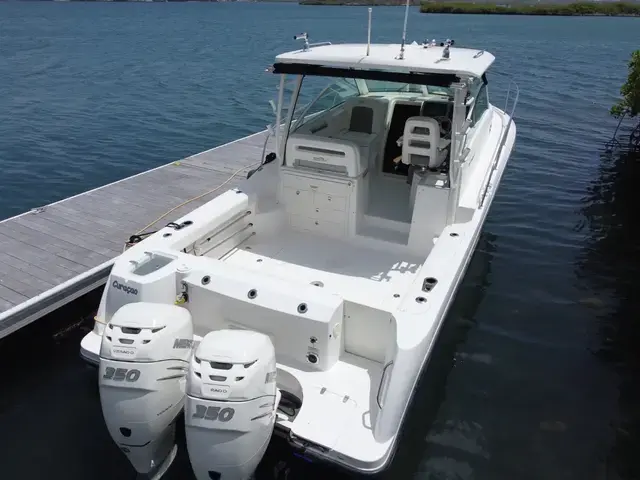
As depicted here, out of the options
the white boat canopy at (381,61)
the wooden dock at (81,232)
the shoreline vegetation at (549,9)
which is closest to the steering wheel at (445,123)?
the white boat canopy at (381,61)

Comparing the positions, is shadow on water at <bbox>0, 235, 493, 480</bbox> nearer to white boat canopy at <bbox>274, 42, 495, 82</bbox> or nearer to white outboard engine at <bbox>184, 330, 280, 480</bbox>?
white outboard engine at <bbox>184, 330, 280, 480</bbox>

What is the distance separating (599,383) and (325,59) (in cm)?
396

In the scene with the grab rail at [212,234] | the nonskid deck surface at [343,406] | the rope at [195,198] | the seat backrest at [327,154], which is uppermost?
the seat backrest at [327,154]

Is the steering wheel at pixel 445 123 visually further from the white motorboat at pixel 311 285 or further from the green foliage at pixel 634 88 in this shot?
the green foliage at pixel 634 88

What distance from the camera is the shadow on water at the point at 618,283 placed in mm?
4434

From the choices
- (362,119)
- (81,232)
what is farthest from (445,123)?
(81,232)

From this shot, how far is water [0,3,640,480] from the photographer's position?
→ 418cm

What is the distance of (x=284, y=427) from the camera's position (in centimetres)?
329

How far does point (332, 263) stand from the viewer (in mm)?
4910

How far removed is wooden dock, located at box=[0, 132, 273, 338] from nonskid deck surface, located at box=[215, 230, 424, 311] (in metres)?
1.74

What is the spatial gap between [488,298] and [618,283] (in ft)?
6.00

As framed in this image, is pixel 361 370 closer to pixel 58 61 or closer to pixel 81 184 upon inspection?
pixel 81 184

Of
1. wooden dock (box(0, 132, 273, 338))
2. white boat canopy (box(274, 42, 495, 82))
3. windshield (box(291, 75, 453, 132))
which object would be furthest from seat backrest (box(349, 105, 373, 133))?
wooden dock (box(0, 132, 273, 338))

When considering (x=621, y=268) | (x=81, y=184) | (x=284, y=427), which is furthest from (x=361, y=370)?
(x=81, y=184)
